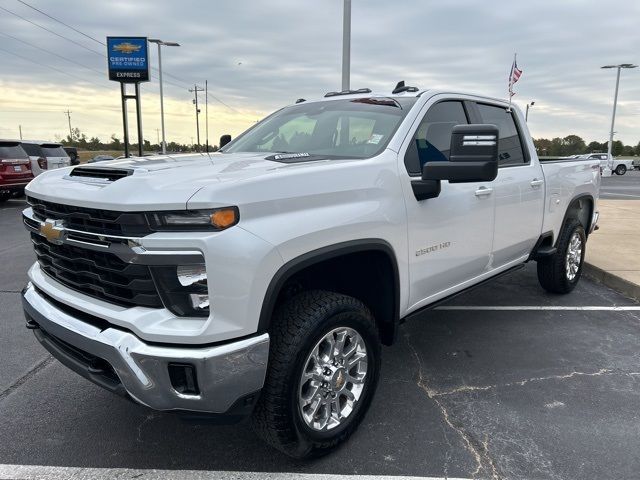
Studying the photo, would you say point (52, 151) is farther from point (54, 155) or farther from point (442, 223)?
point (442, 223)

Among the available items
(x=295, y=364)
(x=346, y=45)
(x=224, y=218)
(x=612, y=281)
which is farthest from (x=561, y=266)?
(x=346, y=45)

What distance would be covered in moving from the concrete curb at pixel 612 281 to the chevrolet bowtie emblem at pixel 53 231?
576 cm

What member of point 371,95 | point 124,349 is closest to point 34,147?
point 371,95

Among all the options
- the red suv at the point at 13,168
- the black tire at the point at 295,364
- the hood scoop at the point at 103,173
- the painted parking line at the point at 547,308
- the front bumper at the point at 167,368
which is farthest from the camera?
the red suv at the point at 13,168

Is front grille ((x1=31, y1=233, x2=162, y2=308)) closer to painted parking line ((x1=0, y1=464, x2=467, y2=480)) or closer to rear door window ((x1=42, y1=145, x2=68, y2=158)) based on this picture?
painted parking line ((x1=0, y1=464, x2=467, y2=480))

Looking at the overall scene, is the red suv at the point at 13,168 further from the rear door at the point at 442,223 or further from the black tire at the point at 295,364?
the black tire at the point at 295,364

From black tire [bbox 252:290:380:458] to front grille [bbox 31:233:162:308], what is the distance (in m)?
0.61

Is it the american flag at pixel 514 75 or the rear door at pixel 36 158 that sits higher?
the american flag at pixel 514 75

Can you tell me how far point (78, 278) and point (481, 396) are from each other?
8.69ft

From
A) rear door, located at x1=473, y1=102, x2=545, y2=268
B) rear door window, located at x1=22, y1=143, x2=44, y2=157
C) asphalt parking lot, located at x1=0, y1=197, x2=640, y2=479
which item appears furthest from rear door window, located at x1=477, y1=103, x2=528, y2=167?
rear door window, located at x1=22, y1=143, x2=44, y2=157

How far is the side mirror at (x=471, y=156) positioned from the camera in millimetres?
2834

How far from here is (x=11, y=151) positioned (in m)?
14.5

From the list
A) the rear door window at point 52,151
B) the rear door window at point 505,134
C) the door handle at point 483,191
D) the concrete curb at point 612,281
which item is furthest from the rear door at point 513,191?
the rear door window at point 52,151

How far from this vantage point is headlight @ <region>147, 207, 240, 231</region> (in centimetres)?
219
